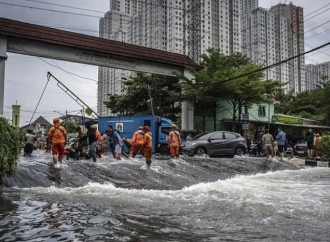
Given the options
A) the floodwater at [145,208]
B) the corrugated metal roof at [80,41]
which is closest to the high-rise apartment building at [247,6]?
the corrugated metal roof at [80,41]

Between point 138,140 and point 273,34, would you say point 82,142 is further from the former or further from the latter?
point 273,34

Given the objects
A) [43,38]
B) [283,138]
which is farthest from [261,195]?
[43,38]

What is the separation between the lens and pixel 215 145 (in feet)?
63.0

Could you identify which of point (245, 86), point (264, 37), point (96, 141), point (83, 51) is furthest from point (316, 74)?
point (96, 141)

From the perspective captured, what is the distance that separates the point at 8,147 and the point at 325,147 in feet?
53.7

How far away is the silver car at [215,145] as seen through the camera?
18.8 metres

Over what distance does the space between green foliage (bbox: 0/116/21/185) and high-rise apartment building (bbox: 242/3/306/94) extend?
22637mm

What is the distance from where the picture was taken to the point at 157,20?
35156mm

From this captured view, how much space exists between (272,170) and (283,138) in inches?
100

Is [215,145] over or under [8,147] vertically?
under

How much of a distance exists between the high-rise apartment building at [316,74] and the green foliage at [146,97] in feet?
76.8

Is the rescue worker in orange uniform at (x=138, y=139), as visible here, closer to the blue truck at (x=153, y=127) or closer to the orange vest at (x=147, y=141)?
the orange vest at (x=147, y=141)

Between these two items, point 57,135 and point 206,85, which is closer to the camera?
point 57,135

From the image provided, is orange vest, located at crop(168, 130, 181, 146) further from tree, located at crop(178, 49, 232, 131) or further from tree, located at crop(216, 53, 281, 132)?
tree, located at crop(178, 49, 232, 131)
